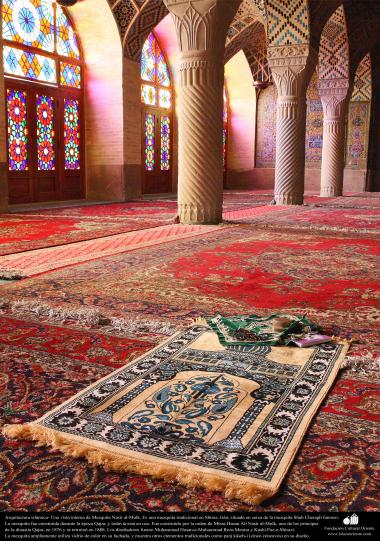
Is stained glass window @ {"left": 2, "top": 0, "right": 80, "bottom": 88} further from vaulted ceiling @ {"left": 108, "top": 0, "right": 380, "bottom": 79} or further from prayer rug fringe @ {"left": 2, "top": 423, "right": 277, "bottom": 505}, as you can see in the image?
prayer rug fringe @ {"left": 2, "top": 423, "right": 277, "bottom": 505}

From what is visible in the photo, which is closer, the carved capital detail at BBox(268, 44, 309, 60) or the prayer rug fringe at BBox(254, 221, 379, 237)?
the prayer rug fringe at BBox(254, 221, 379, 237)

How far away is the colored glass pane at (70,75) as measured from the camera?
38.5ft

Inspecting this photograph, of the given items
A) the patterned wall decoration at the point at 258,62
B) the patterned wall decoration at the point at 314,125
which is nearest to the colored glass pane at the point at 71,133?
the patterned wall decoration at the point at 258,62

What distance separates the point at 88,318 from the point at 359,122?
55.8ft

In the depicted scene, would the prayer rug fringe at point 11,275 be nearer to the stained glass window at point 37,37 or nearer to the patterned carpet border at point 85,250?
the patterned carpet border at point 85,250

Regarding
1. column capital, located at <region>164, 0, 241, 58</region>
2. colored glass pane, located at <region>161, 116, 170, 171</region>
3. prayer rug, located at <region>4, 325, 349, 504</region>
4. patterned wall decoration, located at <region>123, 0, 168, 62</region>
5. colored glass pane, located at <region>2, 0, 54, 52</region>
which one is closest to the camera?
prayer rug, located at <region>4, 325, 349, 504</region>

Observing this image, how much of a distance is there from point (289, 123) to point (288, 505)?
999cm

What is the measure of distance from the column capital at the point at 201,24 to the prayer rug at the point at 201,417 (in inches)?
223

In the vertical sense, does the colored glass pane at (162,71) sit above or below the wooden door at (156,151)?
above

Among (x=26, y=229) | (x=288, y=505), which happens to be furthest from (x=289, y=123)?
(x=288, y=505)

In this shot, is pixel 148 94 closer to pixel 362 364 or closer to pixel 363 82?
pixel 363 82

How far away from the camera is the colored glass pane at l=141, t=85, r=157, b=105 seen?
558 inches
